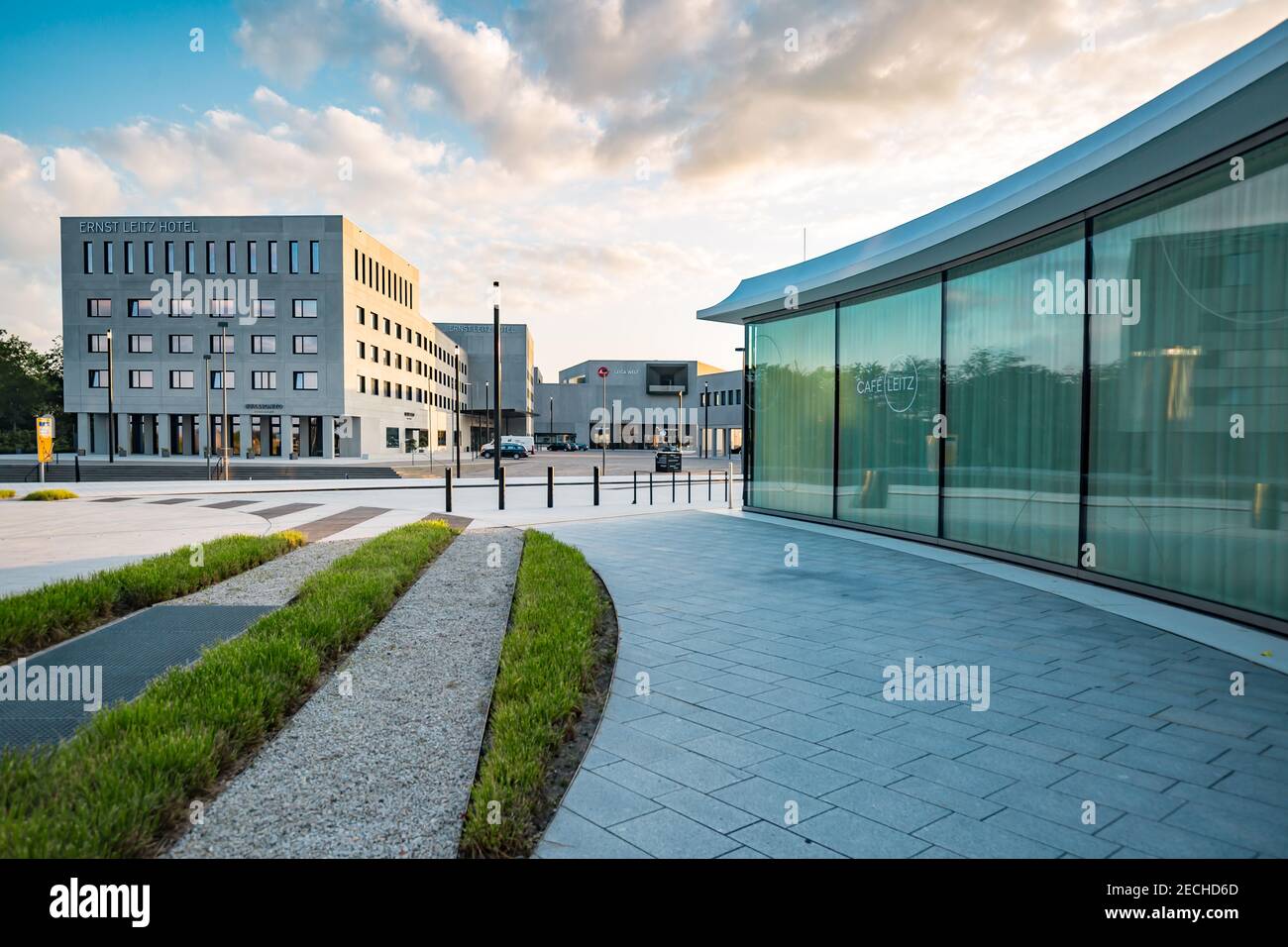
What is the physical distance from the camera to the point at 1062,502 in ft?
30.8

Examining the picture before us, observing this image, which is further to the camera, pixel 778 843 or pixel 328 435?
pixel 328 435

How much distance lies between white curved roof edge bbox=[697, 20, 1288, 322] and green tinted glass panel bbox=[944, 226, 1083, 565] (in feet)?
1.98

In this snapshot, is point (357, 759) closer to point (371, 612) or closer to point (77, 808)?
point (77, 808)

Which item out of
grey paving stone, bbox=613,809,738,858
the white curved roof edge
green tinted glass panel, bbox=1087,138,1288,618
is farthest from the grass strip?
green tinted glass panel, bbox=1087,138,1288,618

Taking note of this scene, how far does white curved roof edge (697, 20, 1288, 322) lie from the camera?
5.53 metres

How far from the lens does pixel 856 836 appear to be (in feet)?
11.1

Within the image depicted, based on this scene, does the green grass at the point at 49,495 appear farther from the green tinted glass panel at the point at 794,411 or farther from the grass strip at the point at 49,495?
the green tinted glass panel at the point at 794,411

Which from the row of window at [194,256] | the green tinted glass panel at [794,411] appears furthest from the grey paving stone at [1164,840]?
the row of window at [194,256]

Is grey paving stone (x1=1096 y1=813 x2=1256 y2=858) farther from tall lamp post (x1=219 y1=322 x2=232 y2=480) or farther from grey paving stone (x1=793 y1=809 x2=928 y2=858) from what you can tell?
tall lamp post (x1=219 y1=322 x2=232 y2=480)

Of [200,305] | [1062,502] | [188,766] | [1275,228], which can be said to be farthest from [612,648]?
[200,305]

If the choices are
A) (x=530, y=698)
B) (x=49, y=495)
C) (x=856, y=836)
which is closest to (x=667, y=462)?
(x=49, y=495)

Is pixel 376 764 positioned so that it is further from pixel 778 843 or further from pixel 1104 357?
pixel 1104 357

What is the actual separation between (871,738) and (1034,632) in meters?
3.13

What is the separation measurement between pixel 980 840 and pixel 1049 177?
7.08m
